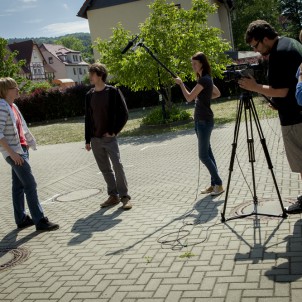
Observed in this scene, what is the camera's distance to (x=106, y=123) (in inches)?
247

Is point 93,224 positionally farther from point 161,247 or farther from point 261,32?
point 261,32

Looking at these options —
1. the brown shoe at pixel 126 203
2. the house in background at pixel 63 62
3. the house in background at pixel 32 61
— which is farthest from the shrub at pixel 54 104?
the house in background at pixel 63 62

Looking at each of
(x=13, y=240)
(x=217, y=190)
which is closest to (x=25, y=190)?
(x=13, y=240)

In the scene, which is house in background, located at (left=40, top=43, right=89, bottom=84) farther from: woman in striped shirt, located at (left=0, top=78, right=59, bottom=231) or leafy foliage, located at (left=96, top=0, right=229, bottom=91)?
woman in striped shirt, located at (left=0, top=78, right=59, bottom=231)

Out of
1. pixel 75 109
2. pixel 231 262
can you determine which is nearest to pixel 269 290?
pixel 231 262

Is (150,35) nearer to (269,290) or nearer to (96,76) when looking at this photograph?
(96,76)

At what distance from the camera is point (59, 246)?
16.5 ft

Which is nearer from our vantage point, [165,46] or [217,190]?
[217,190]

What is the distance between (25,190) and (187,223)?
226 centimetres

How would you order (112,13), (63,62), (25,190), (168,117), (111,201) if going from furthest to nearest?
(63,62) < (112,13) < (168,117) < (111,201) < (25,190)

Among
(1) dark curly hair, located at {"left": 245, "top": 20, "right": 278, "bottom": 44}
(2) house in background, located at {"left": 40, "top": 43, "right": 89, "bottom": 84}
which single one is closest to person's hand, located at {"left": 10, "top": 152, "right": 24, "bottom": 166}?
(1) dark curly hair, located at {"left": 245, "top": 20, "right": 278, "bottom": 44}

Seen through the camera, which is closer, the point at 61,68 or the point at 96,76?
the point at 96,76

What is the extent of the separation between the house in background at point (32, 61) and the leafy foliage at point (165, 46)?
5920cm

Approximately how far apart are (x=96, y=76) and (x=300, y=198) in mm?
3309
